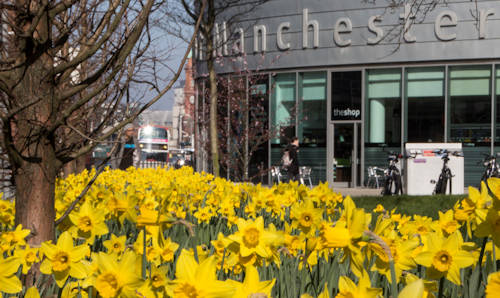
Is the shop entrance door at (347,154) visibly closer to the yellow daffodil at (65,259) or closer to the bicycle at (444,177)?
the bicycle at (444,177)

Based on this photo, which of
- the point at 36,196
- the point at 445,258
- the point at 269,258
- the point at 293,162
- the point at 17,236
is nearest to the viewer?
the point at 445,258

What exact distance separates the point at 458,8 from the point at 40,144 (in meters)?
16.3

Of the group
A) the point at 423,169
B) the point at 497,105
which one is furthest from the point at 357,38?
the point at 423,169

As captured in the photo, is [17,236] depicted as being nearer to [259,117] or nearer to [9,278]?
[9,278]

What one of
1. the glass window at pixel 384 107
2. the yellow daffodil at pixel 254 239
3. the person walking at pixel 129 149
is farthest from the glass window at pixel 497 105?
the yellow daffodil at pixel 254 239

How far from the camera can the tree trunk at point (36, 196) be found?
10.1 ft

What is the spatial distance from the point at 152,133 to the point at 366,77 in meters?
25.4

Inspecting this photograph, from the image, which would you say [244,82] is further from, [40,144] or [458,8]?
[40,144]

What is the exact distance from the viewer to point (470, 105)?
56.9 feet

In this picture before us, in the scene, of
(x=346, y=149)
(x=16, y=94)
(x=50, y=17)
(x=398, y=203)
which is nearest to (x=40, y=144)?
(x=16, y=94)

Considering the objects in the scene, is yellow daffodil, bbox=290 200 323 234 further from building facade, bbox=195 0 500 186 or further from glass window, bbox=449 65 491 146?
glass window, bbox=449 65 491 146

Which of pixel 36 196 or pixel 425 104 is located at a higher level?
pixel 425 104

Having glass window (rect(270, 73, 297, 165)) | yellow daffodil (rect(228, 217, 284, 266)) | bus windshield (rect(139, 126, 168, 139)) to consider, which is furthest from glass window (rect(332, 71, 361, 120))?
bus windshield (rect(139, 126, 168, 139))

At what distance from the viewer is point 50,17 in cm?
308
